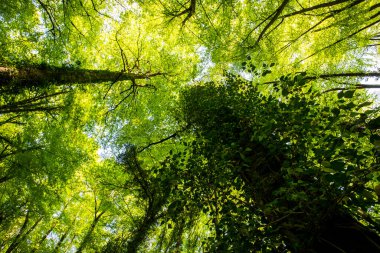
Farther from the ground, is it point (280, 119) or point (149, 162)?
point (149, 162)

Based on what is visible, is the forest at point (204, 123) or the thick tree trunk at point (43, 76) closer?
the forest at point (204, 123)

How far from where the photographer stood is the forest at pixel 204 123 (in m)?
2.07

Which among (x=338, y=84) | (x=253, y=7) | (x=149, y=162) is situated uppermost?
(x=253, y=7)

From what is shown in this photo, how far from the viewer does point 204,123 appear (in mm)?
4664

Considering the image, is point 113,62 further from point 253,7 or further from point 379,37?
point 379,37

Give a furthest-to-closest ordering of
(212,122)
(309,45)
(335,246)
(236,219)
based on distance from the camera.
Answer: (309,45) < (212,122) < (236,219) < (335,246)

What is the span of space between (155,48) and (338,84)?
8.62 meters

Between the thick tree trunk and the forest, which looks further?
the thick tree trunk

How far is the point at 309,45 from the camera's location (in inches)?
382

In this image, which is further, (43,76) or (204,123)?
(43,76)

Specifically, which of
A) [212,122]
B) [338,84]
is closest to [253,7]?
[338,84]

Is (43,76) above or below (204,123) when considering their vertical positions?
above

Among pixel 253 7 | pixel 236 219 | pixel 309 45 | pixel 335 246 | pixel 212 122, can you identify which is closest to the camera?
pixel 335 246

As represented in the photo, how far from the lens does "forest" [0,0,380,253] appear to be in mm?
2066
